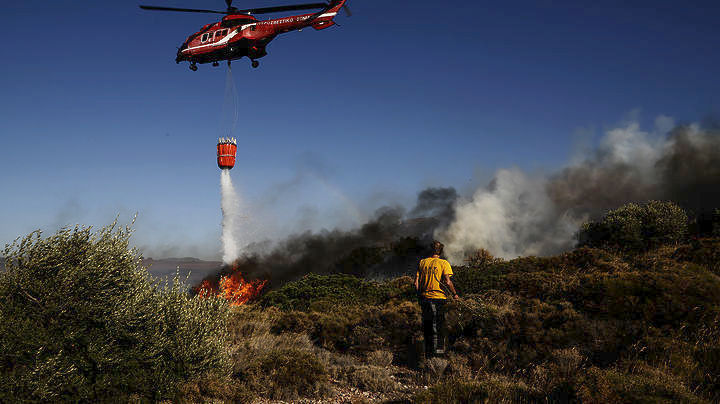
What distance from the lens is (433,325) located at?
343 inches

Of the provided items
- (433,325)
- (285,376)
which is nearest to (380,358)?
(433,325)

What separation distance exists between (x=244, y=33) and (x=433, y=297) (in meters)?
21.5

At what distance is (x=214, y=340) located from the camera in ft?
26.9

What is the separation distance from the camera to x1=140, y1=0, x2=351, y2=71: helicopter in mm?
23391

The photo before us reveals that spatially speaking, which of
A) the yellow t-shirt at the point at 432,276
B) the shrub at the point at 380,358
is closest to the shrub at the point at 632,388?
the yellow t-shirt at the point at 432,276

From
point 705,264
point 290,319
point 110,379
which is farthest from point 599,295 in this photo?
point 110,379

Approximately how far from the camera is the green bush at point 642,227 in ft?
93.1

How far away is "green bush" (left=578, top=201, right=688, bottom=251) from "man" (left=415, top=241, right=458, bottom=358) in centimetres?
2487

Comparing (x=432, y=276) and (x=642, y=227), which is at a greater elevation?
(x=642, y=227)

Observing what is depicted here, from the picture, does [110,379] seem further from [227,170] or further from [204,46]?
[227,170]

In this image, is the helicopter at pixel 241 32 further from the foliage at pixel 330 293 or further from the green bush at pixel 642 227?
the green bush at pixel 642 227

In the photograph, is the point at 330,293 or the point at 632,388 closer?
the point at 632,388

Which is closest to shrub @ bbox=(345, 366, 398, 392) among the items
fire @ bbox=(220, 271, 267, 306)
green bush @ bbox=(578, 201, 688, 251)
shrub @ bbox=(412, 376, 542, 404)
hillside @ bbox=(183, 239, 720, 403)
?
hillside @ bbox=(183, 239, 720, 403)

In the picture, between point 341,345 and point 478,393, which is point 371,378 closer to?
point 478,393
